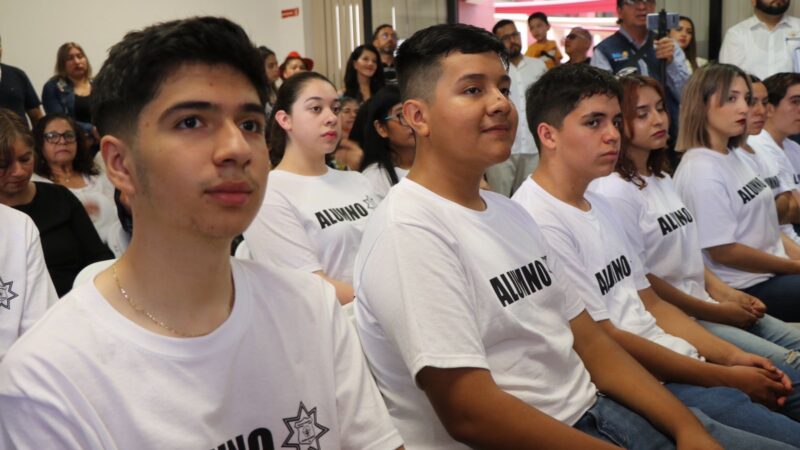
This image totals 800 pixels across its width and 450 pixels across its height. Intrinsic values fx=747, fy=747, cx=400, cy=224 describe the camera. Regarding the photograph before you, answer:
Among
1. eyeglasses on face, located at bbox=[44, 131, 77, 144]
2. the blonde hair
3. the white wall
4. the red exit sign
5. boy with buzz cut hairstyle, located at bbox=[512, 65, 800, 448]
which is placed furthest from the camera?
the red exit sign

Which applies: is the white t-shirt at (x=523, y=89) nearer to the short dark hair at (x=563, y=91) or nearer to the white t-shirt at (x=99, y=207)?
the white t-shirt at (x=99, y=207)

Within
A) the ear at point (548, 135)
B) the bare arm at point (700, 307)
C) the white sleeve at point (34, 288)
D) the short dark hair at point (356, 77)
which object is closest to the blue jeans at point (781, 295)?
the bare arm at point (700, 307)

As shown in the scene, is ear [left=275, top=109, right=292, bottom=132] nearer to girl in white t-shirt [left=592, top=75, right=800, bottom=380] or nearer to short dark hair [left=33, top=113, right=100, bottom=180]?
girl in white t-shirt [left=592, top=75, right=800, bottom=380]

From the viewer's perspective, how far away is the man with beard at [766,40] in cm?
591

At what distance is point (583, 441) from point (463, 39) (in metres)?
0.91

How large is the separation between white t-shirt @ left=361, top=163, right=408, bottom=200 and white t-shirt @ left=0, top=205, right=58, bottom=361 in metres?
1.55

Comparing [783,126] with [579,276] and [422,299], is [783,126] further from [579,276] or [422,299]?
[422,299]

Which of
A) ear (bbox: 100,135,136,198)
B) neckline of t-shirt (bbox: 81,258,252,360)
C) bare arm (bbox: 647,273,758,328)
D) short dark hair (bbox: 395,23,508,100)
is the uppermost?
short dark hair (bbox: 395,23,508,100)

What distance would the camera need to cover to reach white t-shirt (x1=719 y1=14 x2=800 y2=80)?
5.90m

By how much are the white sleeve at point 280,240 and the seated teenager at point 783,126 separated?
2.67 meters

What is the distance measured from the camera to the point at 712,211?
→ 311 centimetres

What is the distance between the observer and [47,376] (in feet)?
3.08

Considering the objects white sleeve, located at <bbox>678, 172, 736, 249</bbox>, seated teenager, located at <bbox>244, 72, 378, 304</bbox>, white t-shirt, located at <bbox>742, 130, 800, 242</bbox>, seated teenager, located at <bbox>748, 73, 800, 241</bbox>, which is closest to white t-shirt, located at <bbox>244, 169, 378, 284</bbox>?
seated teenager, located at <bbox>244, 72, 378, 304</bbox>

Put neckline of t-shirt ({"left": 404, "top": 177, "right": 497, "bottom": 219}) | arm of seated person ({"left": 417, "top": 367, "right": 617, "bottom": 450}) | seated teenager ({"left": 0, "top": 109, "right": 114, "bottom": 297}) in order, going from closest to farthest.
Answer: arm of seated person ({"left": 417, "top": 367, "right": 617, "bottom": 450}), neckline of t-shirt ({"left": 404, "top": 177, "right": 497, "bottom": 219}), seated teenager ({"left": 0, "top": 109, "right": 114, "bottom": 297})
